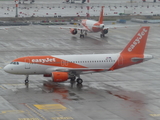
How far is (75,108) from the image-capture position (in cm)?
4775

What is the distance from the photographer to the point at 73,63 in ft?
194

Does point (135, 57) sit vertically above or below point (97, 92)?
above

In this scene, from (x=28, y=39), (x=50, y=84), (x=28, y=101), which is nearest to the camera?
(x=28, y=101)

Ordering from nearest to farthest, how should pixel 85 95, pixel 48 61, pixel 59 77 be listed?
pixel 85 95
pixel 59 77
pixel 48 61

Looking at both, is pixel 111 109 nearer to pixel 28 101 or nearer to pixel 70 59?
pixel 28 101

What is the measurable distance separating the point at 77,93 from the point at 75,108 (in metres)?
7.00

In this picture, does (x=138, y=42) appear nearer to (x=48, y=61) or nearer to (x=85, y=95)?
(x=85, y=95)

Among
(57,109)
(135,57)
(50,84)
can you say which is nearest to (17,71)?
(50,84)

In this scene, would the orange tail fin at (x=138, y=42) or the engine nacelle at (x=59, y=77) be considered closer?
the engine nacelle at (x=59, y=77)

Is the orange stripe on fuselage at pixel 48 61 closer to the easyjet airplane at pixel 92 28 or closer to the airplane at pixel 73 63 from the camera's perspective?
the airplane at pixel 73 63

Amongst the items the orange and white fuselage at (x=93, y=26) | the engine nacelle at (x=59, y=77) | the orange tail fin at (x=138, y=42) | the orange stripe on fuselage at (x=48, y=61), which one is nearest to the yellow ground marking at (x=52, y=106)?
the engine nacelle at (x=59, y=77)

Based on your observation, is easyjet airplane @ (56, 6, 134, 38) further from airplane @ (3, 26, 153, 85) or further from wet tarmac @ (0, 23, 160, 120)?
airplane @ (3, 26, 153, 85)

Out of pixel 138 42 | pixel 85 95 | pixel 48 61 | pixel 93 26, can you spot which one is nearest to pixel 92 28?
pixel 93 26

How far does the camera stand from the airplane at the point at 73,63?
189ft
